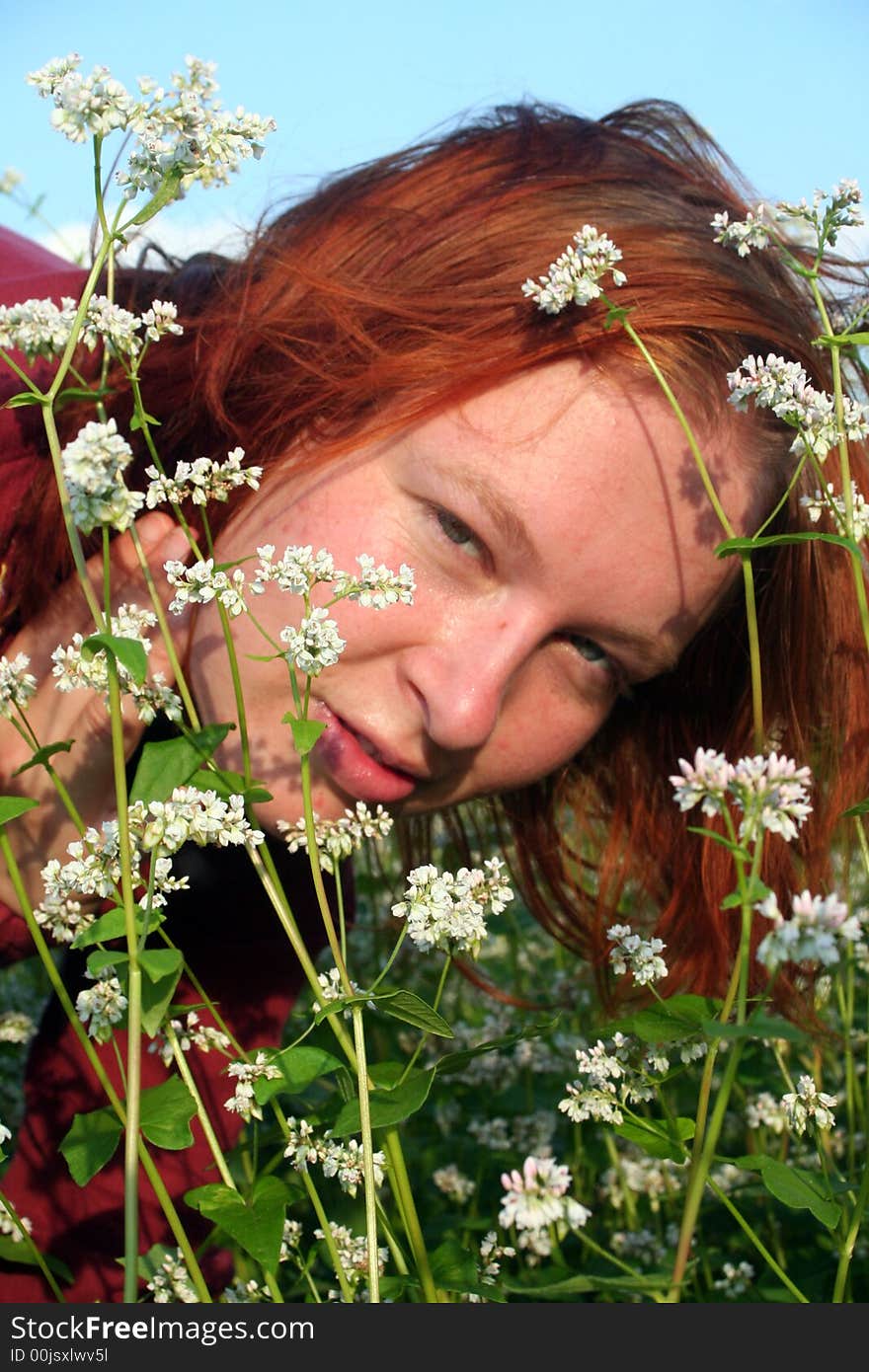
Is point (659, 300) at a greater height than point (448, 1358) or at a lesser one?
greater

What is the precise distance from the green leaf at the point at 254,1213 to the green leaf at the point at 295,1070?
117 millimetres

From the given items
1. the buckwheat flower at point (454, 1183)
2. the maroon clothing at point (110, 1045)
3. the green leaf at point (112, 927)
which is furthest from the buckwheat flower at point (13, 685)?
the buckwheat flower at point (454, 1183)

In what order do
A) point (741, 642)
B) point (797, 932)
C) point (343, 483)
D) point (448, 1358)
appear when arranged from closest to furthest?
1. point (797, 932)
2. point (448, 1358)
3. point (343, 483)
4. point (741, 642)

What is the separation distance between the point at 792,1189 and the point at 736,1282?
3.58 feet

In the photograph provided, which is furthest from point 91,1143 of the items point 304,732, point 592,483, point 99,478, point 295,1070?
point 592,483

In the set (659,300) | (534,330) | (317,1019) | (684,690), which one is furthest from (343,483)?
(684,690)

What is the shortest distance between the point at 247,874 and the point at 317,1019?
6.80ft

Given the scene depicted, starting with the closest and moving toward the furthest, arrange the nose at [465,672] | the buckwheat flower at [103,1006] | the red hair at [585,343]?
the buckwheat flower at [103,1006] → the nose at [465,672] → the red hair at [585,343]

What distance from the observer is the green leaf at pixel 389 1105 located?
1.34m

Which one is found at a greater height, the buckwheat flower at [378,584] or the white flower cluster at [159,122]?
the white flower cluster at [159,122]

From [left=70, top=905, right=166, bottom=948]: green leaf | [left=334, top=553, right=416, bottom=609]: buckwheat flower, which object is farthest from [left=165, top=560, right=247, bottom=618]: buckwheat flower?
[left=70, top=905, right=166, bottom=948]: green leaf

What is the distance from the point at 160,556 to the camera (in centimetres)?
224

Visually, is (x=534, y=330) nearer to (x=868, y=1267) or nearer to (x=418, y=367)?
(x=418, y=367)

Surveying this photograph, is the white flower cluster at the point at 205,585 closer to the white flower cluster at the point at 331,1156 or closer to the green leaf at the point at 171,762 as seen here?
the green leaf at the point at 171,762
